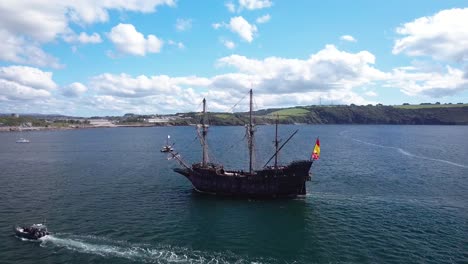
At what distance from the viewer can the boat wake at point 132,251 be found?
4181cm

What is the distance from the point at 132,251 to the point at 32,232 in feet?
48.8

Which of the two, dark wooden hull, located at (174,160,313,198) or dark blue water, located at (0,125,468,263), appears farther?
dark wooden hull, located at (174,160,313,198)

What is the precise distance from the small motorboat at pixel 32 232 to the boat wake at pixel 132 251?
860 mm

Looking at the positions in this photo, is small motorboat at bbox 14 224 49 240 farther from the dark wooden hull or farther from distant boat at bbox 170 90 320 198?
the dark wooden hull

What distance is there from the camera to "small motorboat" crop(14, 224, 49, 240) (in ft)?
154

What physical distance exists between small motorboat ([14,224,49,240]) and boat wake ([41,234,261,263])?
86 cm

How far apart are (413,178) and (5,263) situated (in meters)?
84.7

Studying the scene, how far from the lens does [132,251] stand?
43812 mm

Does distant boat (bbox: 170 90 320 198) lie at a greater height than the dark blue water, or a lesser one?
greater

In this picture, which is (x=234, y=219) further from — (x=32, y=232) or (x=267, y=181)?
(x=32, y=232)

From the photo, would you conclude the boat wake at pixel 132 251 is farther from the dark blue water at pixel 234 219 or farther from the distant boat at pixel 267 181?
the distant boat at pixel 267 181

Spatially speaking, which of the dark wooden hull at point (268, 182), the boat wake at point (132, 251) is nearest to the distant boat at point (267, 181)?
the dark wooden hull at point (268, 182)

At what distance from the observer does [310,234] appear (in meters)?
50.5

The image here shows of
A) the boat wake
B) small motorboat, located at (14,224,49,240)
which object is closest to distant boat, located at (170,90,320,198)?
the boat wake
